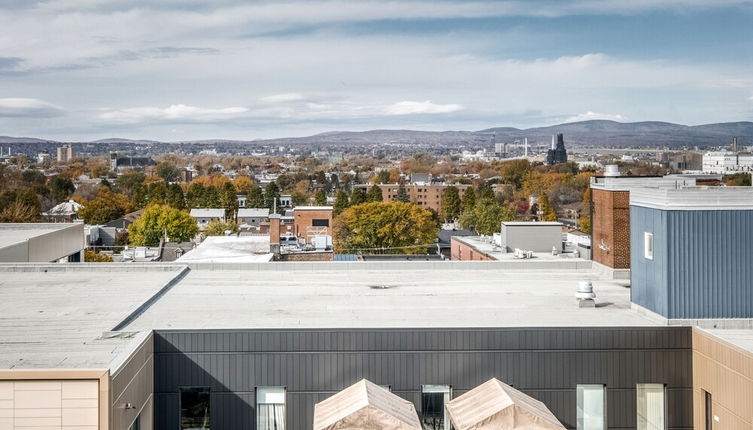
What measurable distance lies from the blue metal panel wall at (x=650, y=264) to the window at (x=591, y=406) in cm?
221

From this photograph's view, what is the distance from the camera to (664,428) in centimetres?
1692

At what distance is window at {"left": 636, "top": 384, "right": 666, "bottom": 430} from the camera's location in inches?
669

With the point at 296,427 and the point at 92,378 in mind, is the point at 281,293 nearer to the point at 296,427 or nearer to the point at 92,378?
the point at 296,427

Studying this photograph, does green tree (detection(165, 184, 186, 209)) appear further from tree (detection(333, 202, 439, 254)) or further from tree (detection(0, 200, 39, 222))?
tree (detection(333, 202, 439, 254))

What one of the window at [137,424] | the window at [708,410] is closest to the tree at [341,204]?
the window at [708,410]

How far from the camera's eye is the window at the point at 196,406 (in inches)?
661

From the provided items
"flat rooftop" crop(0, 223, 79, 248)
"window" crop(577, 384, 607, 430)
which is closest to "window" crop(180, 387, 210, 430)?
"window" crop(577, 384, 607, 430)

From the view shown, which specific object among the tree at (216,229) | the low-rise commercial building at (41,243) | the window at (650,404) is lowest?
the window at (650,404)

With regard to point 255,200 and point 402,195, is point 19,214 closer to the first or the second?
point 255,200

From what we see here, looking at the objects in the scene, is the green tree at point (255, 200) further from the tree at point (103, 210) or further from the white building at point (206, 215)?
the tree at point (103, 210)

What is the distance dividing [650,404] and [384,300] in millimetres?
6796

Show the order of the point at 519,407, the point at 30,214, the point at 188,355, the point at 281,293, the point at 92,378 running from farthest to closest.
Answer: the point at 30,214, the point at 281,293, the point at 188,355, the point at 519,407, the point at 92,378

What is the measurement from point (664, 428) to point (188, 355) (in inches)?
375

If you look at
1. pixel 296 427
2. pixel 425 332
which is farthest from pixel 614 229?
pixel 296 427
